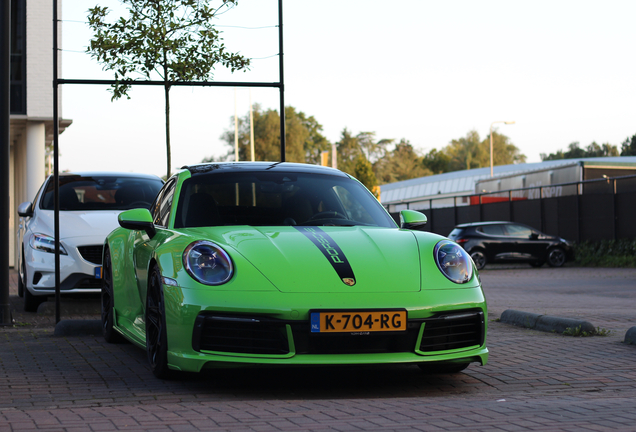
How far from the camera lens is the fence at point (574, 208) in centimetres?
2330

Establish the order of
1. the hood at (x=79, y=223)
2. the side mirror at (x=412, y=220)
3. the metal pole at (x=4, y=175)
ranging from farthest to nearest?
the hood at (x=79, y=223)
the metal pole at (x=4, y=175)
the side mirror at (x=412, y=220)

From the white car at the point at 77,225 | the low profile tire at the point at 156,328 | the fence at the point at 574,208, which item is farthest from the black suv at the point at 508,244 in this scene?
the low profile tire at the point at 156,328

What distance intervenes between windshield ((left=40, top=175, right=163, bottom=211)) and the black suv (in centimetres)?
1532

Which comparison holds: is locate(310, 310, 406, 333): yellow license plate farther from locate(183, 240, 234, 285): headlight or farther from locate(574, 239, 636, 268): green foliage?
locate(574, 239, 636, 268): green foliage

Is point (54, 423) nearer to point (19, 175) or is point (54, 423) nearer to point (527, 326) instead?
point (527, 326)

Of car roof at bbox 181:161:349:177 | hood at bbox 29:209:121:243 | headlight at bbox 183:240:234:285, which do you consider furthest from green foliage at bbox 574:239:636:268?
headlight at bbox 183:240:234:285

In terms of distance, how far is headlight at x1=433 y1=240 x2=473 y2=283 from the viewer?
501 centimetres

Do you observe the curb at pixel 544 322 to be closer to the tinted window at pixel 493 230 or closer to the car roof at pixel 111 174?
the car roof at pixel 111 174

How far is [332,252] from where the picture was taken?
4.93 meters

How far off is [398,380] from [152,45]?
5.33 meters

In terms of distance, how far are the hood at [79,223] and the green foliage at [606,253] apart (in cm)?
1715

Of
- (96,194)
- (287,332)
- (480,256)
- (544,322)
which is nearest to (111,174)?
(96,194)

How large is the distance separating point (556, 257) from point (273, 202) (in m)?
20.2

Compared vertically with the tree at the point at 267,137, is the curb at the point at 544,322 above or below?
below
